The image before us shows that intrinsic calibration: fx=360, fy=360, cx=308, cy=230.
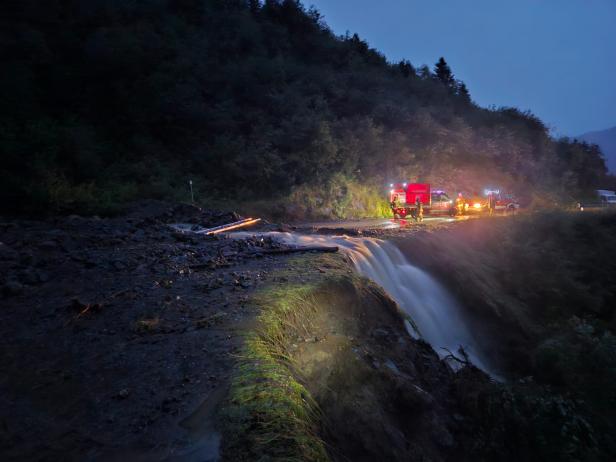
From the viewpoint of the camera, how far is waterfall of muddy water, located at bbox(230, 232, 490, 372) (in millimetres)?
9352

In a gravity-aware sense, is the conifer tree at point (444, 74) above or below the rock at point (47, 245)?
above

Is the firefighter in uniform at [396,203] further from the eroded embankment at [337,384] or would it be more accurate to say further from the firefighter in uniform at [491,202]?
the eroded embankment at [337,384]

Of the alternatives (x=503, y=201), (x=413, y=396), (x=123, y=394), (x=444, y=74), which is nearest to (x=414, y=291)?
(x=413, y=396)

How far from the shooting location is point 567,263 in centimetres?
1505

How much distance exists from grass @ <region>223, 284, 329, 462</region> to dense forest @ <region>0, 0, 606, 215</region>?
45.8 feet

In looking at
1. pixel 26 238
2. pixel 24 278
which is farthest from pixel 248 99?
pixel 24 278

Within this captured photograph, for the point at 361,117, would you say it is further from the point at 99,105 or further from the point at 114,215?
the point at 114,215

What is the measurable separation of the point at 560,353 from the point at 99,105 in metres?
28.8

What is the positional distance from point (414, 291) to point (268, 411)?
8670mm

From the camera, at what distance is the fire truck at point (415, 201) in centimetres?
2072

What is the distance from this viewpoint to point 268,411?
2.93 m

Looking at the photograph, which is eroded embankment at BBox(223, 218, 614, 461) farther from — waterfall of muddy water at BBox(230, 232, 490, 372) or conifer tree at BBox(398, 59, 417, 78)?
conifer tree at BBox(398, 59, 417, 78)

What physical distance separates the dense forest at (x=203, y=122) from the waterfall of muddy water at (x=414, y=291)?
984 centimetres

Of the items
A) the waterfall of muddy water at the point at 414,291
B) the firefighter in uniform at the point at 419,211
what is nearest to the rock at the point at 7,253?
the waterfall of muddy water at the point at 414,291
